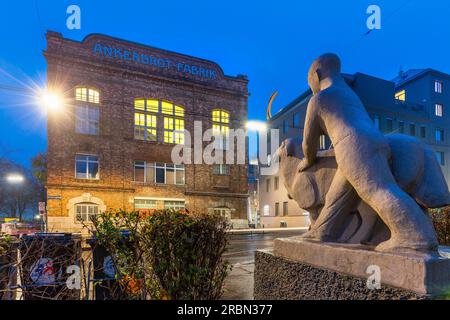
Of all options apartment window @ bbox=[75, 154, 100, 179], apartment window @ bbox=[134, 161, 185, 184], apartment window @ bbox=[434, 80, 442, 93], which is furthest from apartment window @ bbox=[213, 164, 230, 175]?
apartment window @ bbox=[434, 80, 442, 93]

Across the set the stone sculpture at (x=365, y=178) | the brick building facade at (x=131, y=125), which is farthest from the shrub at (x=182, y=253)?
the brick building facade at (x=131, y=125)

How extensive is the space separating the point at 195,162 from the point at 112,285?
19.4 meters

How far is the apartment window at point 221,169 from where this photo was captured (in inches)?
956

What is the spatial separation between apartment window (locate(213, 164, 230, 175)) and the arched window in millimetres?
10338

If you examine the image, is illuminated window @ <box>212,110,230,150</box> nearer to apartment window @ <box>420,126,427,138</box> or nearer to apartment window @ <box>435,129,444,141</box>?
apartment window @ <box>420,126,427,138</box>

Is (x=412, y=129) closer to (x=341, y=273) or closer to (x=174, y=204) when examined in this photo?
(x=174, y=204)

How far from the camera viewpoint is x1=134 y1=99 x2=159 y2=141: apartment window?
22.1m

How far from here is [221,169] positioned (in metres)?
24.5

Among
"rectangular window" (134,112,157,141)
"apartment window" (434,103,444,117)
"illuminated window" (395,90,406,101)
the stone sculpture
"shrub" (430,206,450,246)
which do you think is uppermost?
"illuminated window" (395,90,406,101)

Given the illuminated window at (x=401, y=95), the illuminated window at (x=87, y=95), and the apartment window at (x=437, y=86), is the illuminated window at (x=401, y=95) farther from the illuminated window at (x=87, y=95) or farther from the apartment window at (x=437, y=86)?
the illuminated window at (x=87, y=95)

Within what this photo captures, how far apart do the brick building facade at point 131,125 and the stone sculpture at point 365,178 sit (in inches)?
698

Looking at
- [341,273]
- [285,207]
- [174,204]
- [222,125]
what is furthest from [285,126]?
[341,273]

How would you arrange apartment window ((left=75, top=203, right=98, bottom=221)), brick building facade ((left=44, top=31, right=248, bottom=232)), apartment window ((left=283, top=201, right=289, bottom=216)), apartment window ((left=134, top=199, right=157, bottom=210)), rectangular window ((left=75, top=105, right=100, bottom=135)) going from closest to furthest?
1. apartment window ((left=75, top=203, right=98, bottom=221))
2. brick building facade ((left=44, top=31, right=248, bottom=232))
3. rectangular window ((left=75, top=105, right=100, bottom=135))
4. apartment window ((left=134, top=199, right=157, bottom=210))
5. apartment window ((left=283, top=201, right=289, bottom=216))
